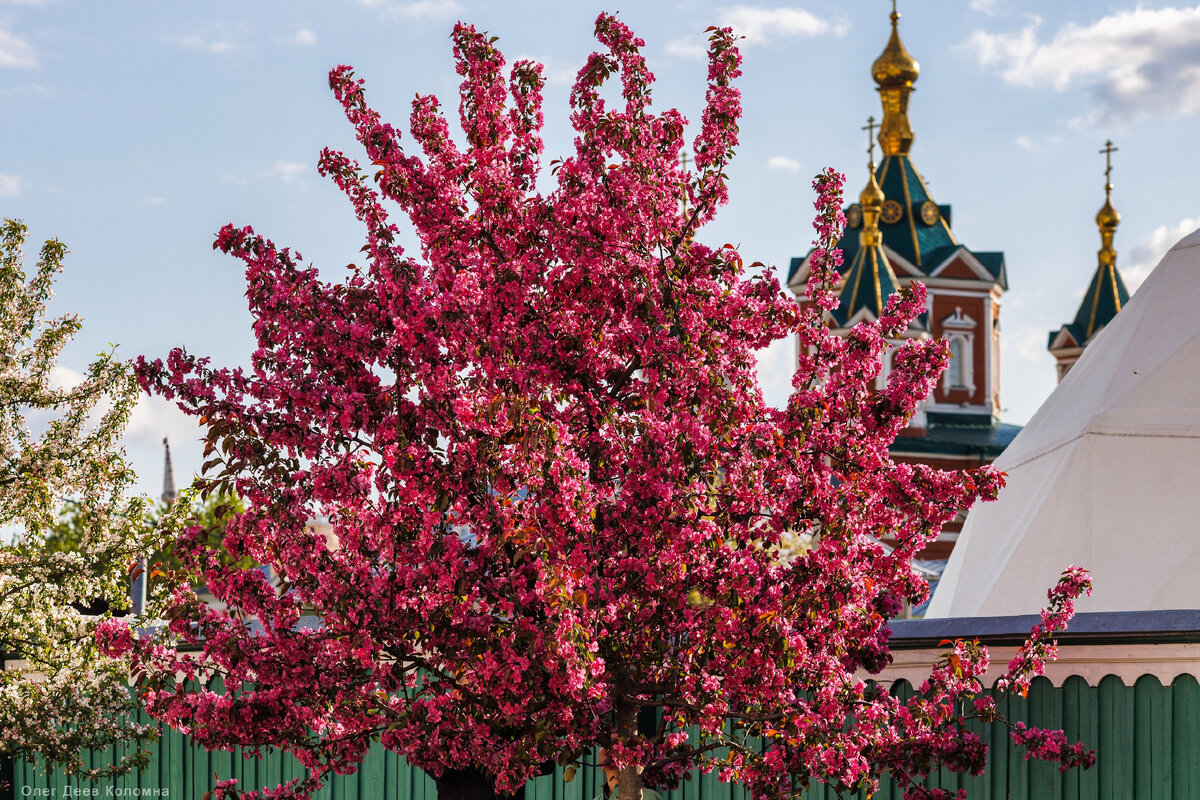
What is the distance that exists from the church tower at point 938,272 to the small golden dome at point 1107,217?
31.0 feet

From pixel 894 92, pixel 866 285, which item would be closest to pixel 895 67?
pixel 894 92

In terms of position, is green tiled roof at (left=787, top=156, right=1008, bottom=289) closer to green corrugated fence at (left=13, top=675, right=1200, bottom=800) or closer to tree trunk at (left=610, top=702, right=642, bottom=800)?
green corrugated fence at (left=13, top=675, right=1200, bottom=800)

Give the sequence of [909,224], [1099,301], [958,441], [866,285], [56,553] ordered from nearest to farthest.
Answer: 1. [56,553]
2. [866,285]
3. [958,441]
4. [909,224]
5. [1099,301]

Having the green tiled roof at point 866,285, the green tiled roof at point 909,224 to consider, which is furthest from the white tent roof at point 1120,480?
the green tiled roof at point 909,224

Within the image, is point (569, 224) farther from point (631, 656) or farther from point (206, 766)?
point (206, 766)

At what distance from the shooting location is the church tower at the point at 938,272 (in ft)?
289

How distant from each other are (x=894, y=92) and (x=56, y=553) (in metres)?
82.1

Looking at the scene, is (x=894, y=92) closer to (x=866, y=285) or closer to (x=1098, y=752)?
(x=866, y=285)

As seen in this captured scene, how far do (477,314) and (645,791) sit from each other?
3585 millimetres

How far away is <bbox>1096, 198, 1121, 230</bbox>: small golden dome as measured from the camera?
9744 centimetres

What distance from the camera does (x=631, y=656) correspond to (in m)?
8.59

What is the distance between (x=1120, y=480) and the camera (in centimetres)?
1452

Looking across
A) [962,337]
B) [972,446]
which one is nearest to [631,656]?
[972,446]

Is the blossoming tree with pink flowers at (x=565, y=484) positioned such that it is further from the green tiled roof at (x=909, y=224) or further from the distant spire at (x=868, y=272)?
the green tiled roof at (x=909, y=224)
